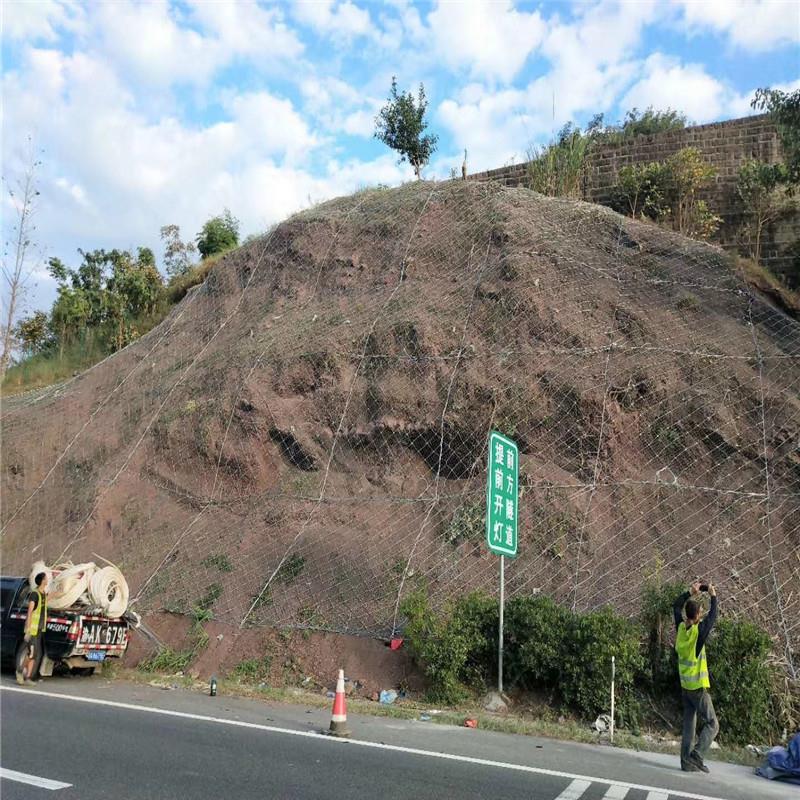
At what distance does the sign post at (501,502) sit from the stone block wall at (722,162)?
9.54m

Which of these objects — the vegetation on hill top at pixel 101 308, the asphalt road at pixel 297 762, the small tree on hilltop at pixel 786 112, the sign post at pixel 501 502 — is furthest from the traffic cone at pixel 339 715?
the vegetation on hill top at pixel 101 308

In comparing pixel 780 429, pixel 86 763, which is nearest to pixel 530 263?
pixel 780 429

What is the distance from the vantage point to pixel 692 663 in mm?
6844

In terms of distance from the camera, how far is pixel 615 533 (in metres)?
11.4

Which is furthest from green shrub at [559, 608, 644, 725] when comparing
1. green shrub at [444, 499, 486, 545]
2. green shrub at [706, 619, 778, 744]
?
green shrub at [444, 499, 486, 545]

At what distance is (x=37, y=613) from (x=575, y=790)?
7367 millimetres

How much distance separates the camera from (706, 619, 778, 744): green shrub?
8016mm

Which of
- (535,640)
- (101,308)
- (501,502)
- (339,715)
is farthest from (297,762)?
(101,308)

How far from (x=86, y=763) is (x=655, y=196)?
57.1 feet

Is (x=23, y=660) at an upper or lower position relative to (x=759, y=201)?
lower

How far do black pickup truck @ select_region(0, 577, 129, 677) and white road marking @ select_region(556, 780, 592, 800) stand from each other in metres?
7.20

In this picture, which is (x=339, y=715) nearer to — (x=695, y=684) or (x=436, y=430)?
(x=695, y=684)

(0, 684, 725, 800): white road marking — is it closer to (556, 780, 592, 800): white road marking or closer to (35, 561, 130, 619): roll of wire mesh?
(556, 780, 592, 800): white road marking

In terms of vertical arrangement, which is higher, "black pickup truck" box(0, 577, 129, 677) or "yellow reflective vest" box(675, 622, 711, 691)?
"yellow reflective vest" box(675, 622, 711, 691)
